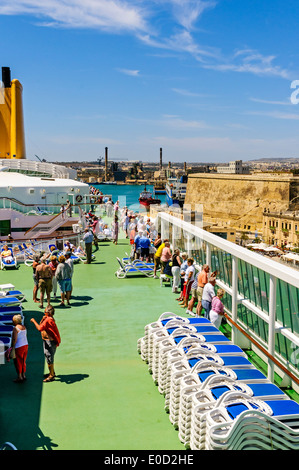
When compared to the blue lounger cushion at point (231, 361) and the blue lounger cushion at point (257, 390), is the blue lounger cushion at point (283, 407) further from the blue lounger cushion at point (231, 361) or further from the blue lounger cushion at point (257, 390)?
the blue lounger cushion at point (231, 361)

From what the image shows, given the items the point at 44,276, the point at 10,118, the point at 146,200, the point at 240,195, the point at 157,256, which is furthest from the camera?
the point at 240,195

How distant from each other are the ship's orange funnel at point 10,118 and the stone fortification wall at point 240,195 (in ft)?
255

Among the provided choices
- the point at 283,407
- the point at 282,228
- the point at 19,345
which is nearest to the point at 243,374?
the point at 283,407

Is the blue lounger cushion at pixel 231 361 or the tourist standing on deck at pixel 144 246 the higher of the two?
the tourist standing on deck at pixel 144 246

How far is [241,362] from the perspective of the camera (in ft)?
19.2

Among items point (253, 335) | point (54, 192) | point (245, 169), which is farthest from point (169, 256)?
point (245, 169)

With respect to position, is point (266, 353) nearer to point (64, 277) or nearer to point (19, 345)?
point (19, 345)

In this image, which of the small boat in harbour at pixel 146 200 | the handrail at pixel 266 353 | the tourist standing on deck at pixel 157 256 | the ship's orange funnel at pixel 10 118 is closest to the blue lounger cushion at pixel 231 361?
the handrail at pixel 266 353

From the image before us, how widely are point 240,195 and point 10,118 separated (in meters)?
87.9

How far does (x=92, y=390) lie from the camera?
6.30m

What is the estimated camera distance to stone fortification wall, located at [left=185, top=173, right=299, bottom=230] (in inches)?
4001

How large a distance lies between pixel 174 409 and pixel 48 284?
16.7 ft

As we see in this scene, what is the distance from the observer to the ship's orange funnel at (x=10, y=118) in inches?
1164

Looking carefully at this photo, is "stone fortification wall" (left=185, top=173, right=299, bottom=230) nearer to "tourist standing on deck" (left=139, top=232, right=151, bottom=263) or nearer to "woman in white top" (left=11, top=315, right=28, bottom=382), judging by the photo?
"tourist standing on deck" (left=139, top=232, right=151, bottom=263)
